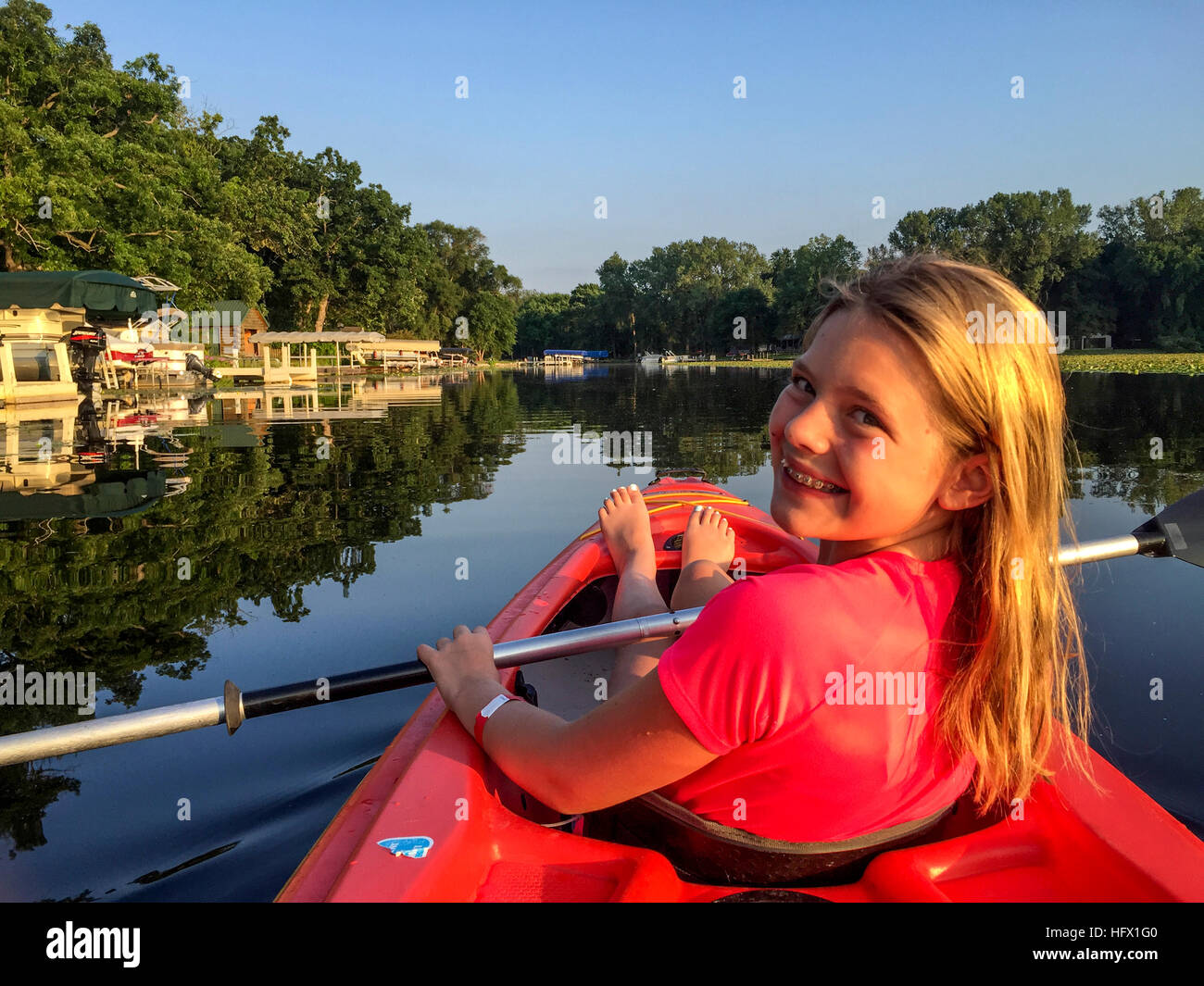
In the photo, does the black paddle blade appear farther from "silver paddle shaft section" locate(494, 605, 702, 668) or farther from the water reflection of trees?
the water reflection of trees

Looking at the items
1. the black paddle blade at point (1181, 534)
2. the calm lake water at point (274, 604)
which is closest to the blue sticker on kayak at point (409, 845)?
the calm lake water at point (274, 604)

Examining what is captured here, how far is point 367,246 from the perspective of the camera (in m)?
44.2

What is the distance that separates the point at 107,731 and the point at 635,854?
136 centimetres

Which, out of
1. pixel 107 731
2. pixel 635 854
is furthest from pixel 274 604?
pixel 635 854

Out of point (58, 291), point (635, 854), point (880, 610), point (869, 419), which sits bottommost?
point (635, 854)

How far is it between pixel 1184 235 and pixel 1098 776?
74.7 metres

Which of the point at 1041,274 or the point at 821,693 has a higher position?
the point at 1041,274

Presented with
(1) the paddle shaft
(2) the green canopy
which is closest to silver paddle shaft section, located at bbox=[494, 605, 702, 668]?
(1) the paddle shaft

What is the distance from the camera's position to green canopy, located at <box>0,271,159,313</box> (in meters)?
14.4

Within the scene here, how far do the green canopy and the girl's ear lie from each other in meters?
16.9

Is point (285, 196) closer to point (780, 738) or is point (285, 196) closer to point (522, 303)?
point (780, 738)

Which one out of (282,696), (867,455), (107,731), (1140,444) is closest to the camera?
(867,455)

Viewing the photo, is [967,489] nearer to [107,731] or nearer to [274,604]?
[107,731]
